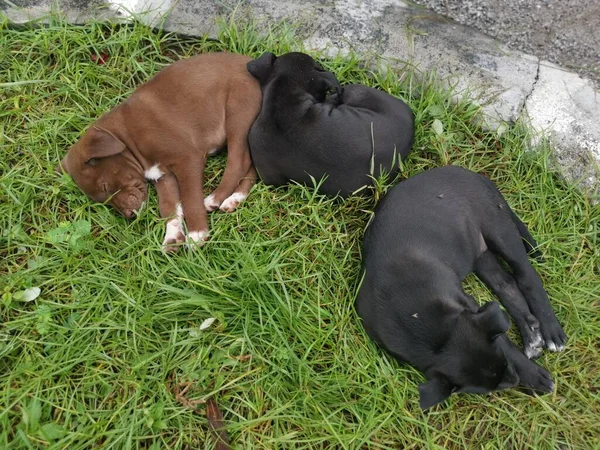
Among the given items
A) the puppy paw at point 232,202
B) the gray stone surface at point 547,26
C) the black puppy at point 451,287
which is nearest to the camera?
the black puppy at point 451,287

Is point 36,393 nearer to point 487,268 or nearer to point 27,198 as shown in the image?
point 27,198

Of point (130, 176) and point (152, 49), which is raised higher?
point (152, 49)

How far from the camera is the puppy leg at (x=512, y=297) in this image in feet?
12.2

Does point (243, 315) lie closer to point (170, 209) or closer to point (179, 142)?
point (170, 209)

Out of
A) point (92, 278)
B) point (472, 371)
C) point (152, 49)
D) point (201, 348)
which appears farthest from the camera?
point (152, 49)

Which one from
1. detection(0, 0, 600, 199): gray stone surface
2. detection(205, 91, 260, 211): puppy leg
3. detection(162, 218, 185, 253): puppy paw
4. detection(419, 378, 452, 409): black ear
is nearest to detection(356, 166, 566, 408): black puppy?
detection(419, 378, 452, 409): black ear

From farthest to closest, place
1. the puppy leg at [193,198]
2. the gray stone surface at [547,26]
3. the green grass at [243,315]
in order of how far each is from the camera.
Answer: the gray stone surface at [547,26], the puppy leg at [193,198], the green grass at [243,315]

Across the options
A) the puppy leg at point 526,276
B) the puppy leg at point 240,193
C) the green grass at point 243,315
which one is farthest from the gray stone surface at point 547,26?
the puppy leg at point 240,193

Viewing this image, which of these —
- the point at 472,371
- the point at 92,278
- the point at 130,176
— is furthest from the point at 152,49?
the point at 472,371

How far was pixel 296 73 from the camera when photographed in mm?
4250

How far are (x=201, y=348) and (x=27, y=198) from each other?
1.90 meters

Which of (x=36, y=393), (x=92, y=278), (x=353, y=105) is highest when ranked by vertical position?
(x=353, y=105)

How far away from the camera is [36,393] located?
3.39 meters

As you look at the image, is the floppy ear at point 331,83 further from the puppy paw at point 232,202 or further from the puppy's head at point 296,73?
the puppy paw at point 232,202
